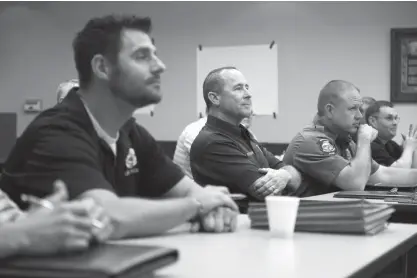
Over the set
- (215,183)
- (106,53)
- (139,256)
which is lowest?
(215,183)

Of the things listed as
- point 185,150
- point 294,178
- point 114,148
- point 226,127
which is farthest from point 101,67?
point 185,150

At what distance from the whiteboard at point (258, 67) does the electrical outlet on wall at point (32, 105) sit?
2205 millimetres

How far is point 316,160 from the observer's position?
3615mm

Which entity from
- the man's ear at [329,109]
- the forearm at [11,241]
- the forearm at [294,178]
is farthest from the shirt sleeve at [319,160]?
the forearm at [11,241]

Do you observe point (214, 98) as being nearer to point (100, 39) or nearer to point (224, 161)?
point (224, 161)

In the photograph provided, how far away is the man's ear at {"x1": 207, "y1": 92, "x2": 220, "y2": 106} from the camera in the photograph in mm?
3764

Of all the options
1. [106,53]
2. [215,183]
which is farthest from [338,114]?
[106,53]

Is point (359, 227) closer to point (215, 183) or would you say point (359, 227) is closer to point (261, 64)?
point (215, 183)

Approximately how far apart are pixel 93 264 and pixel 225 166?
2.35m

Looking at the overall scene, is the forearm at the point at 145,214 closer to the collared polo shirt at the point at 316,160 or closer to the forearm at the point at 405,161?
the collared polo shirt at the point at 316,160

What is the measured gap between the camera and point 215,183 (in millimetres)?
3404

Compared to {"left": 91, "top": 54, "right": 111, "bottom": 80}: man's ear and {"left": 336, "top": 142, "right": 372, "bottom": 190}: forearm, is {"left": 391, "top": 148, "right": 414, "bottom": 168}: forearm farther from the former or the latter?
{"left": 91, "top": 54, "right": 111, "bottom": 80}: man's ear

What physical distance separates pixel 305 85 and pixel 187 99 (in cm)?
130

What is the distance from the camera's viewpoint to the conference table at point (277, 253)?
126 cm
